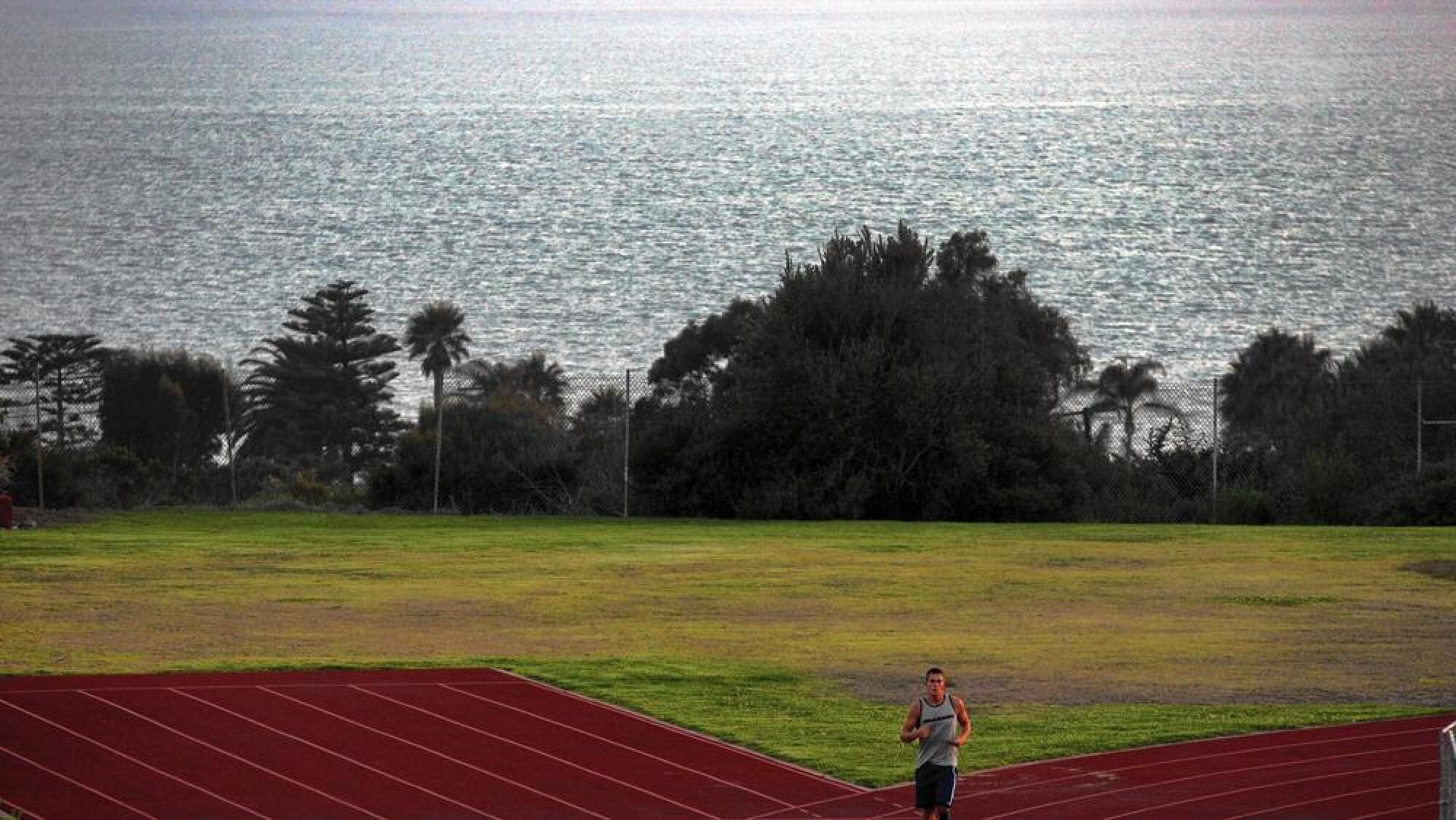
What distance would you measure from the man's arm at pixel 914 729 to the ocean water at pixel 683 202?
73738mm

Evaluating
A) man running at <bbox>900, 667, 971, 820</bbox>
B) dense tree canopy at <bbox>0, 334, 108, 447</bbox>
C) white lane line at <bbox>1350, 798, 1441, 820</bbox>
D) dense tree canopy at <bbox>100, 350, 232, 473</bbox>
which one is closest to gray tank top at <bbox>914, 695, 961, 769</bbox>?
man running at <bbox>900, 667, 971, 820</bbox>

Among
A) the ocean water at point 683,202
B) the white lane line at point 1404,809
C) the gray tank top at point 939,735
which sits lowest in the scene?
the white lane line at point 1404,809

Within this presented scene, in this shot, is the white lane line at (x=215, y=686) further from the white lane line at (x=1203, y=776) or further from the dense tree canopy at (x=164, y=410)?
the dense tree canopy at (x=164, y=410)

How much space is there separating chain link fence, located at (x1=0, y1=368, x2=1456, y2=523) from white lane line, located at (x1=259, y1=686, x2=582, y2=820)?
51.2 feet

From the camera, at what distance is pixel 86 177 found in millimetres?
149500

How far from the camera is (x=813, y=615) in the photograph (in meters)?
24.2

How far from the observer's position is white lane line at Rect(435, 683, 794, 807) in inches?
611

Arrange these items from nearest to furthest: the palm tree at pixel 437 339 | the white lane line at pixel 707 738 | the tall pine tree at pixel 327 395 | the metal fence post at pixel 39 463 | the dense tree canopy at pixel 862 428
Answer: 1. the white lane line at pixel 707 738
2. the metal fence post at pixel 39 463
3. the dense tree canopy at pixel 862 428
4. the palm tree at pixel 437 339
5. the tall pine tree at pixel 327 395

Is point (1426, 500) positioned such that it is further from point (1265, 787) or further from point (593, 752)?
point (593, 752)

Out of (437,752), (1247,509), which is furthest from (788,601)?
(1247,509)

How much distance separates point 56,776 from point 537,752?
3.63 m

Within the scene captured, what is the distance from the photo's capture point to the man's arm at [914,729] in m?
13.8

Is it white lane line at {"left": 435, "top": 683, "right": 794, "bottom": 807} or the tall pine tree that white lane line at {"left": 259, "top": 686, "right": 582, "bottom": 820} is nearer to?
white lane line at {"left": 435, "top": 683, "right": 794, "bottom": 807}

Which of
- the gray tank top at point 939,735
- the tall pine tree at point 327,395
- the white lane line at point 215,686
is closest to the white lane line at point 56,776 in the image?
the white lane line at point 215,686
